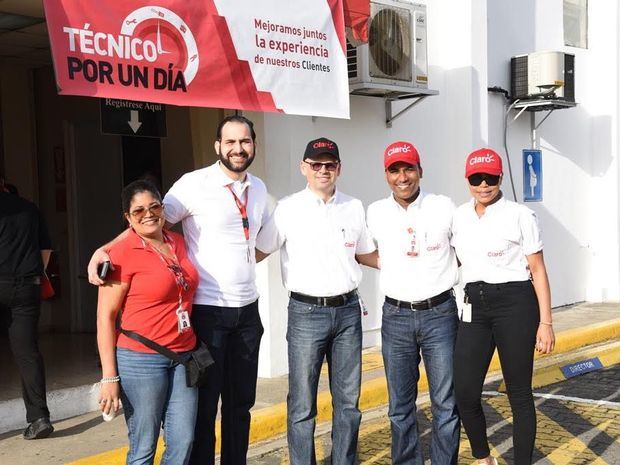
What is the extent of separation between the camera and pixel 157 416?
3.65 meters

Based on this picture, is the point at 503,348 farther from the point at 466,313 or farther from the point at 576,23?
the point at 576,23

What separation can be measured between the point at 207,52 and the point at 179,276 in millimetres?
2553

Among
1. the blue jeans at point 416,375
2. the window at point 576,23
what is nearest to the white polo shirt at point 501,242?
the blue jeans at point 416,375

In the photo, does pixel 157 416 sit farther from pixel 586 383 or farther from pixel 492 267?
pixel 586 383

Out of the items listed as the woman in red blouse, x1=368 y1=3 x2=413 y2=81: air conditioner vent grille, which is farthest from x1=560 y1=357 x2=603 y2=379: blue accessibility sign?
the woman in red blouse

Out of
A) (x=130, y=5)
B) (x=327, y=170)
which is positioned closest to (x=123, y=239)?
(x=327, y=170)

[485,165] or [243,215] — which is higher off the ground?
[485,165]

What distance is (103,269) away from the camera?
3480 millimetres

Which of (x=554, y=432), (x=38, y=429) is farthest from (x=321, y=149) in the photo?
(x=554, y=432)

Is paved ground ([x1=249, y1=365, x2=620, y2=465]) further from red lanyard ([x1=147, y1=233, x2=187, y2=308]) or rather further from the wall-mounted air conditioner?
the wall-mounted air conditioner

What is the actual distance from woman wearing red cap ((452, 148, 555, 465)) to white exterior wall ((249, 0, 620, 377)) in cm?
306

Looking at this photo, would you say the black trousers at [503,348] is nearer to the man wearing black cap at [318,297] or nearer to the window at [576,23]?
the man wearing black cap at [318,297]

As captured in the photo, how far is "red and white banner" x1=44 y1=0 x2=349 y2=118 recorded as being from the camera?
5.04 meters

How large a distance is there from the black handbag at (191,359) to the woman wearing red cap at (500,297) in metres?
1.49
